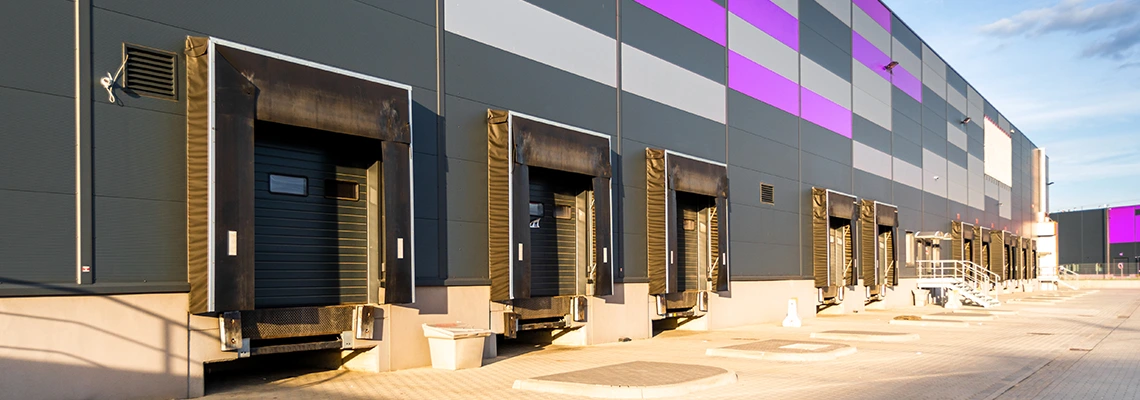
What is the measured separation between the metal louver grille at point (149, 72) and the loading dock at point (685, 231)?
11778 mm

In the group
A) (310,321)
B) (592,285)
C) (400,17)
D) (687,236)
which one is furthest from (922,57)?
(310,321)

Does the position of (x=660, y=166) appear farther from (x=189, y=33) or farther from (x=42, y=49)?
(x=42, y=49)

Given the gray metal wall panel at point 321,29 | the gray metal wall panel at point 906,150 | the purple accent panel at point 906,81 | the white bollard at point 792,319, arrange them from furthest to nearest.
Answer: the purple accent panel at point 906,81 → the gray metal wall panel at point 906,150 → the white bollard at point 792,319 → the gray metal wall panel at point 321,29

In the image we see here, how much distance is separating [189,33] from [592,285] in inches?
375

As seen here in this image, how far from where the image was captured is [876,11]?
37094 mm

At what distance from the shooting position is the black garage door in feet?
39.4

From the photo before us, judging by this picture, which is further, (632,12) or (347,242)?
(632,12)

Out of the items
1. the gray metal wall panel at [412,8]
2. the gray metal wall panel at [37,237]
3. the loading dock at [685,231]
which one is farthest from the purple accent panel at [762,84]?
the gray metal wall panel at [37,237]

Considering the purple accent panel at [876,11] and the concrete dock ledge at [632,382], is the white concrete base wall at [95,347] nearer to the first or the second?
the concrete dock ledge at [632,382]

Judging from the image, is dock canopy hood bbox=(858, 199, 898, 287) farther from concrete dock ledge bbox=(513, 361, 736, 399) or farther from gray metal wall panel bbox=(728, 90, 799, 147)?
concrete dock ledge bbox=(513, 361, 736, 399)

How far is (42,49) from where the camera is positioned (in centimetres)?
960

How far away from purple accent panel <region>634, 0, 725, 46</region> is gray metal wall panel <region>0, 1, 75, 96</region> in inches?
520

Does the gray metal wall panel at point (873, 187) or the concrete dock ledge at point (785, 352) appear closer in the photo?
the concrete dock ledge at point (785, 352)

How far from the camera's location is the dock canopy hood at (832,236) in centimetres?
2970
